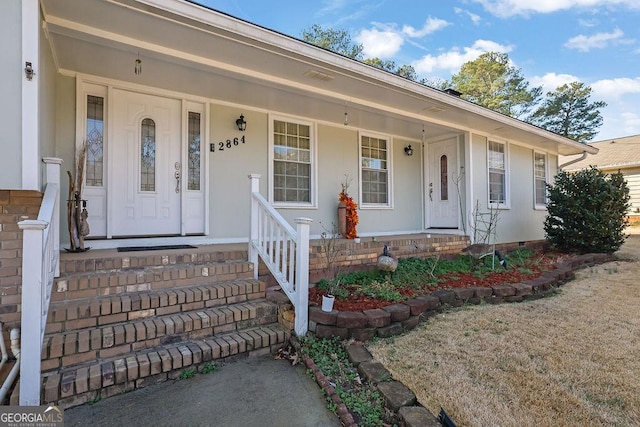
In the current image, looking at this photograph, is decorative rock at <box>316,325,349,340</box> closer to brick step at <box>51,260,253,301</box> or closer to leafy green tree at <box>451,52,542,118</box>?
brick step at <box>51,260,253,301</box>

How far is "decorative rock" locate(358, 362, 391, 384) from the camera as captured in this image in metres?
2.22

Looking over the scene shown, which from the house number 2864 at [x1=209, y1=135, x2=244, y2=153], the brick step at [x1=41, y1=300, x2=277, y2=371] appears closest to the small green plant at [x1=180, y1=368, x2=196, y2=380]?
the brick step at [x1=41, y1=300, x2=277, y2=371]

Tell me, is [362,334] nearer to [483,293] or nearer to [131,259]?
[483,293]

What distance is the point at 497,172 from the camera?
715 cm

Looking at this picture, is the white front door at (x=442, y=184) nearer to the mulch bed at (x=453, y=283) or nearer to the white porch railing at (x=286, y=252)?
the mulch bed at (x=453, y=283)

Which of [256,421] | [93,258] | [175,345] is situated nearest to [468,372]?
[256,421]

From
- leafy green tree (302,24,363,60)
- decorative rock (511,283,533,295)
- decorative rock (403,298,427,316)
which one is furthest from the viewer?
leafy green tree (302,24,363,60)

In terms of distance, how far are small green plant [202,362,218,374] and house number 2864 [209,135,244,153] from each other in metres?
3.05

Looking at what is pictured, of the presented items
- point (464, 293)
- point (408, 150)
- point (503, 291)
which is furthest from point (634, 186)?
point (464, 293)

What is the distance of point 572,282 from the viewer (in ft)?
16.6

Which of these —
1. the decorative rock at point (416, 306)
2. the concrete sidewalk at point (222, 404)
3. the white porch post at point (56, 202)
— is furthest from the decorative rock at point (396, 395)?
the white porch post at point (56, 202)

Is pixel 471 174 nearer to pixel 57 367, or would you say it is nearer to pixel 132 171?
pixel 132 171

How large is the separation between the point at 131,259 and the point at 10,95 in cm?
156

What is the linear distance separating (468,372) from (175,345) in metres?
2.19
